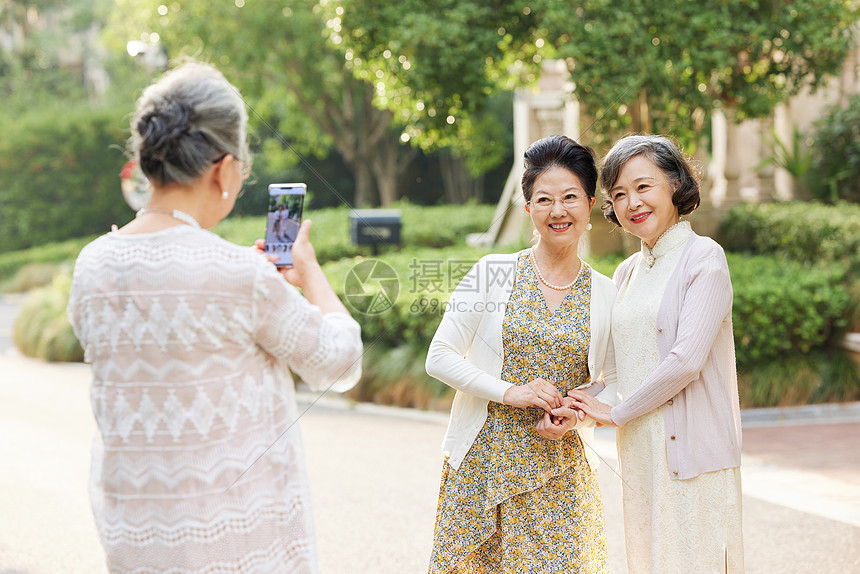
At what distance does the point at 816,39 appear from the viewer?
27.4ft

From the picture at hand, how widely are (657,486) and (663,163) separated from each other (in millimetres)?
1002

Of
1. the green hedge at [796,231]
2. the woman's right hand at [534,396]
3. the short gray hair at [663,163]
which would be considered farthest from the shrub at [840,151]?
the woman's right hand at [534,396]

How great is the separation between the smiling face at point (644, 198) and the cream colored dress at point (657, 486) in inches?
2.4

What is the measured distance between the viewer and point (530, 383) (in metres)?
2.72

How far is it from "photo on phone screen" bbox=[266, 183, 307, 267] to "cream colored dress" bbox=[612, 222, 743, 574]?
1121 millimetres

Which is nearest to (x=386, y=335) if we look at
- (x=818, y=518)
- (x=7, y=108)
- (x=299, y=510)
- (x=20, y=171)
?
(x=818, y=518)

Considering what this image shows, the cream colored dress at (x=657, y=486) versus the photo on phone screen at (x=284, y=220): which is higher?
the photo on phone screen at (x=284, y=220)

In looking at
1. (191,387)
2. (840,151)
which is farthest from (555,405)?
(840,151)

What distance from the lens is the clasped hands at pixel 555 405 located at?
268 cm

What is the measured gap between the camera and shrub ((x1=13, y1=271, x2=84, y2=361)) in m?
12.2

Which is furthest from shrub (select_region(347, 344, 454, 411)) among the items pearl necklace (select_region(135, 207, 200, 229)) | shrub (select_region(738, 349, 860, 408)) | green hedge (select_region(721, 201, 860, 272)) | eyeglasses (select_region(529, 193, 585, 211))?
pearl necklace (select_region(135, 207, 200, 229))

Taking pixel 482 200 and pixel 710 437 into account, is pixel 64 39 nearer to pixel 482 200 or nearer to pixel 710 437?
pixel 482 200

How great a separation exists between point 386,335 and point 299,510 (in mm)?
6759

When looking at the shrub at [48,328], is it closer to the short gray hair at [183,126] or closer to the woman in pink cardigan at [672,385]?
the woman in pink cardigan at [672,385]
